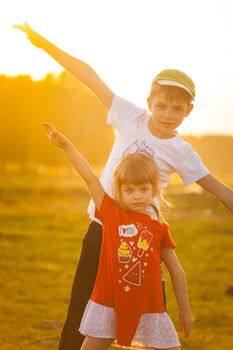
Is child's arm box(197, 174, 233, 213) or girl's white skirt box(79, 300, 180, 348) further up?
child's arm box(197, 174, 233, 213)

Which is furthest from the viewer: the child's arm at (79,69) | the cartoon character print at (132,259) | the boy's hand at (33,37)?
the boy's hand at (33,37)

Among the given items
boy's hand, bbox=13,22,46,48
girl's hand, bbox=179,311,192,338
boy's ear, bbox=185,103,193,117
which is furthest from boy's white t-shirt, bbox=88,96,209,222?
girl's hand, bbox=179,311,192,338

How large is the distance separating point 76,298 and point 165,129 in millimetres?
1227

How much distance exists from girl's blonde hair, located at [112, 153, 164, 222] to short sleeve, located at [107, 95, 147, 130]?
14.8 inches

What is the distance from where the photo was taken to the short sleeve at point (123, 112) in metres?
4.10

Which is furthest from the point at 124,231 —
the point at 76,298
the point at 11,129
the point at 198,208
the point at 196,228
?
the point at 11,129

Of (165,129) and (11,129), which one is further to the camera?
(11,129)

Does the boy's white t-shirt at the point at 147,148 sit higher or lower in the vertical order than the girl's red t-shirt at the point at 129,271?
higher

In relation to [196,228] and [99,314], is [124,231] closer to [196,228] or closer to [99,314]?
[99,314]

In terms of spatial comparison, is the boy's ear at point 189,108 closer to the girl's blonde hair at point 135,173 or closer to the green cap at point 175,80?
the green cap at point 175,80

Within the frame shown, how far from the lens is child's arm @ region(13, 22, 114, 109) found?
416cm

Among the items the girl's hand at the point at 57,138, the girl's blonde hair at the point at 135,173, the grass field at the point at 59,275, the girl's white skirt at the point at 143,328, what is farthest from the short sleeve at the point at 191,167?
the girl's white skirt at the point at 143,328

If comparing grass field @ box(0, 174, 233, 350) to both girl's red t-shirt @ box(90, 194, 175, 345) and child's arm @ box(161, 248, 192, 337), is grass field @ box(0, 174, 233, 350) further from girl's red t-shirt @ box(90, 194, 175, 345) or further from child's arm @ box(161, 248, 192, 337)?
girl's red t-shirt @ box(90, 194, 175, 345)

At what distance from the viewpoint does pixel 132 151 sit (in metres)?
4.01
